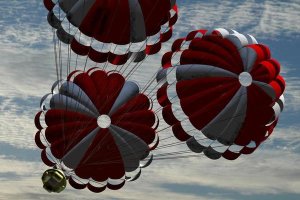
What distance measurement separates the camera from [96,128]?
85.9ft

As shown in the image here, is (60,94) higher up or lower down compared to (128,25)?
lower down

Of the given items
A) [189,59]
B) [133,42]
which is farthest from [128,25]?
[189,59]

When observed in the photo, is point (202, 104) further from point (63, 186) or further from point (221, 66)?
point (63, 186)

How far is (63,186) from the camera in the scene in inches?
912

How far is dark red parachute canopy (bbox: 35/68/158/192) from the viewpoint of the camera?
25.8 meters

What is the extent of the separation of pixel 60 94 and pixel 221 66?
646cm

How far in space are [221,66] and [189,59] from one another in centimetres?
129

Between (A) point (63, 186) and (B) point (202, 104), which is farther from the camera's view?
(B) point (202, 104)

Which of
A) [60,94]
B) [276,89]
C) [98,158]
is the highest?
[276,89]

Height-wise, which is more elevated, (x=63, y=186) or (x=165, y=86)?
(x=165, y=86)

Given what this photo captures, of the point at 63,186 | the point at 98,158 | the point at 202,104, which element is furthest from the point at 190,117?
the point at 63,186

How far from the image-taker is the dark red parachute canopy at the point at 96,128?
2583 cm

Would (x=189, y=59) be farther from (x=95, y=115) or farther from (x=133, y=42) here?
(x=95, y=115)

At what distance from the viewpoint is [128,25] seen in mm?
24469
